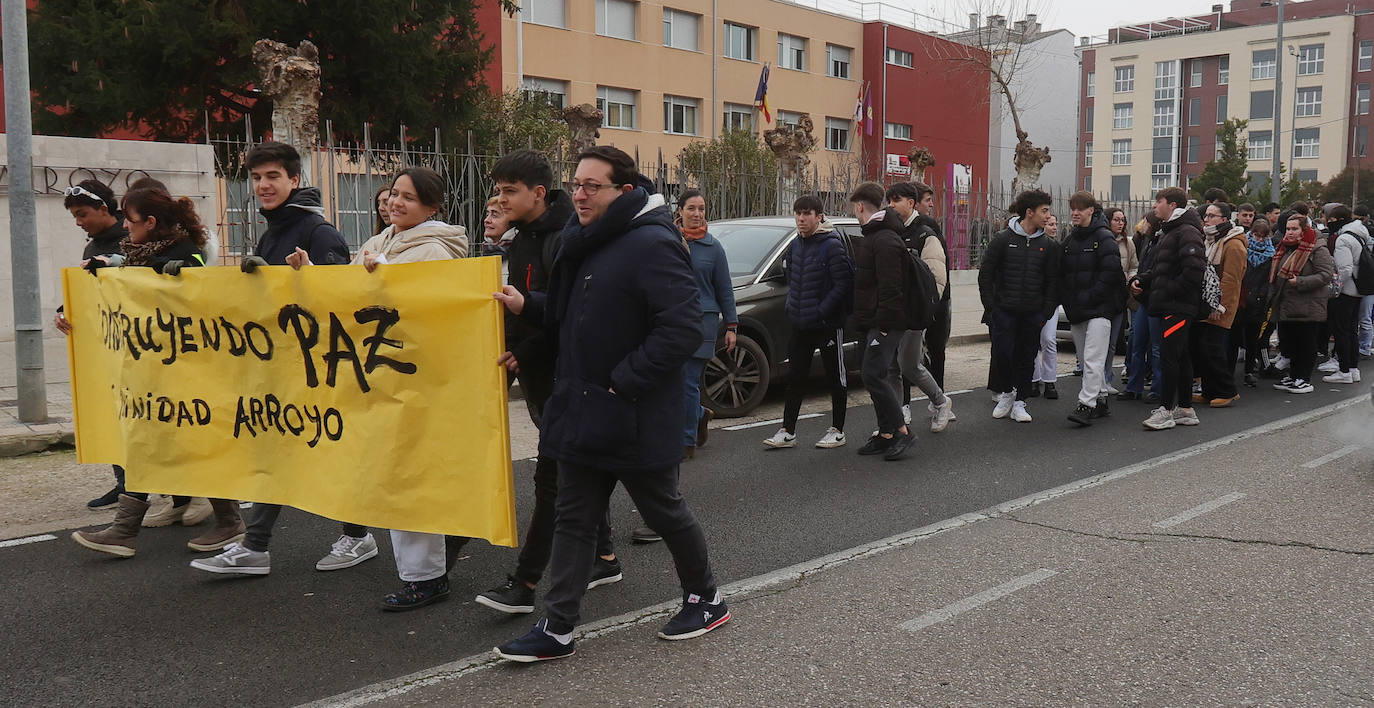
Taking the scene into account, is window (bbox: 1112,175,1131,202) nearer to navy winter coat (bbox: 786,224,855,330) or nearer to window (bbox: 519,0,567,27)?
window (bbox: 519,0,567,27)

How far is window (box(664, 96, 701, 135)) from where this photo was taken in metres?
40.4

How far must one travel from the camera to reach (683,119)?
41125 mm

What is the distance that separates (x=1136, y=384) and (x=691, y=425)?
6.01 m

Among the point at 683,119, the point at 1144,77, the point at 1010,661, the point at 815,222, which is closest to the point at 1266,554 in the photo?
the point at 1010,661

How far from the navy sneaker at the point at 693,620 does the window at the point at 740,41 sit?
40064 mm

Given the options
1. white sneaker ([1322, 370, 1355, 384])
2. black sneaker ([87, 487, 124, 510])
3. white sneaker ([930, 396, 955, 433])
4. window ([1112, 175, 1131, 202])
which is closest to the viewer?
black sneaker ([87, 487, 124, 510])

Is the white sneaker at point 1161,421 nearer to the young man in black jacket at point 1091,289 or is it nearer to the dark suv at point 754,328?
the young man in black jacket at point 1091,289

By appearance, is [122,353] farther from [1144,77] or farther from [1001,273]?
[1144,77]

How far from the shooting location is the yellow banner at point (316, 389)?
416 centimetres

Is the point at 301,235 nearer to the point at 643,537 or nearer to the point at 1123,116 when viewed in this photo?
the point at 643,537

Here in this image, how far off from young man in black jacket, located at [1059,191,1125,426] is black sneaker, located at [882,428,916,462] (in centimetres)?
201

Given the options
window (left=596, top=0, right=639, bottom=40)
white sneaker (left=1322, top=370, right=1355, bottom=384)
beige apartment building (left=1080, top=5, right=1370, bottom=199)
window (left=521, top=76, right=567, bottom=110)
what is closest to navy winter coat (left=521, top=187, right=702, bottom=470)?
white sneaker (left=1322, top=370, right=1355, bottom=384)

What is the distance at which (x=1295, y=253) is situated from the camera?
440 inches

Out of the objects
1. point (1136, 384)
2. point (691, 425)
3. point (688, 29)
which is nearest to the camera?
point (691, 425)
